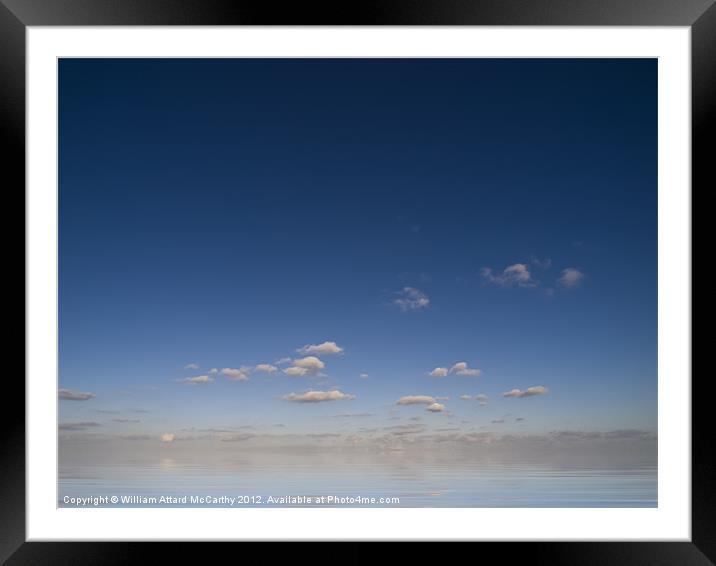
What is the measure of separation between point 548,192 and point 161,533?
1.37m

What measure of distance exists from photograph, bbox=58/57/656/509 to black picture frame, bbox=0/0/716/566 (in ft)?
0.96

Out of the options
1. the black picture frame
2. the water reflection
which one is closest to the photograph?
the water reflection

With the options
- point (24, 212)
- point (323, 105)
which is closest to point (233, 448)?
point (24, 212)

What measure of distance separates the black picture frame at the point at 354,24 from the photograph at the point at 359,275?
0.96ft

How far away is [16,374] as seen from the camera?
4.70ft

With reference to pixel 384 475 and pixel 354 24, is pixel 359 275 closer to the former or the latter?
pixel 384 475

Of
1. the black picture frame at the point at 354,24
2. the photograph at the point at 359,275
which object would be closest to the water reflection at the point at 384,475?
the photograph at the point at 359,275

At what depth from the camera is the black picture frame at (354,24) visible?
4.60 feet

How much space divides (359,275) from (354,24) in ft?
2.58

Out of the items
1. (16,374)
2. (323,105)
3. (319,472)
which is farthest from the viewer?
(323,105)

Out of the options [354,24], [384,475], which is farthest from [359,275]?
[354,24]

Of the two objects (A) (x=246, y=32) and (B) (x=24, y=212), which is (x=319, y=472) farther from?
(A) (x=246, y=32)

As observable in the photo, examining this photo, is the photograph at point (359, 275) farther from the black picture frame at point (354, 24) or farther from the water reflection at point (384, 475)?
the black picture frame at point (354, 24)

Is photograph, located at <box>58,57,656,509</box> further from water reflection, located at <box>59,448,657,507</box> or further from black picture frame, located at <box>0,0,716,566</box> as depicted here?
black picture frame, located at <box>0,0,716,566</box>
